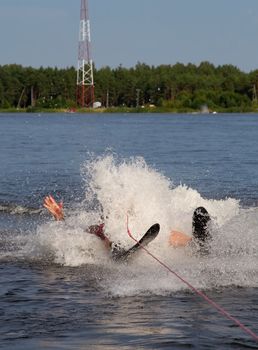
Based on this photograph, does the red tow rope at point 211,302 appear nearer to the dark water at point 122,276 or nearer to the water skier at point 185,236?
the dark water at point 122,276

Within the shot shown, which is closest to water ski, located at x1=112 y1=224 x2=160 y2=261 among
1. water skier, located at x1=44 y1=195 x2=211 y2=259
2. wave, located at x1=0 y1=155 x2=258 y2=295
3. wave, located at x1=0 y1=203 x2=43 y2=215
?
water skier, located at x1=44 y1=195 x2=211 y2=259

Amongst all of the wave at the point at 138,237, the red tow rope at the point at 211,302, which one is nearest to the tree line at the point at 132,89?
the wave at the point at 138,237

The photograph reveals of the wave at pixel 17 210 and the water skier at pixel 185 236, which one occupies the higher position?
the water skier at pixel 185 236

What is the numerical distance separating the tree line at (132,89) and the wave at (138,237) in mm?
141615

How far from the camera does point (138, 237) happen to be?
38.7 ft

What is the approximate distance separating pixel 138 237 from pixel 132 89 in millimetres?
160740

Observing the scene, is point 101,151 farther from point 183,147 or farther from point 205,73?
point 205,73

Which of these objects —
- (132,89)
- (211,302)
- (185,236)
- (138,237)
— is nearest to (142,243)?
(138,237)

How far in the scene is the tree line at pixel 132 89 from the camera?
15650cm

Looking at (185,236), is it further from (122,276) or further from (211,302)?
(211,302)

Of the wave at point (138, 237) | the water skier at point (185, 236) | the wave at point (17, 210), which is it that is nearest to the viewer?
the wave at point (138, 237)

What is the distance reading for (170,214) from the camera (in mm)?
12609

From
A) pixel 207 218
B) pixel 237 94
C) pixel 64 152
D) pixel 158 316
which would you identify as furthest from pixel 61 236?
pixel 237 94

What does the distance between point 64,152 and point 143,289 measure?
92.4 feet
